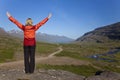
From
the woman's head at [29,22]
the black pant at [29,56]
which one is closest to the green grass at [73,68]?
the black pant at [29,56]

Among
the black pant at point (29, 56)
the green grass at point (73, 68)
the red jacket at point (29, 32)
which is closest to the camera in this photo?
the red jacket at point (29, 32)

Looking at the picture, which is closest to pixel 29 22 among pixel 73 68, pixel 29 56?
pixel 29 56

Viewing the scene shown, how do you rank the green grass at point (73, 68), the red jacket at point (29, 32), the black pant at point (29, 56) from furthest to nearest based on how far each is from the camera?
the green grass at point (73, 68)
the black pant at point (29, 56)
the red jacket at point (29, 32)

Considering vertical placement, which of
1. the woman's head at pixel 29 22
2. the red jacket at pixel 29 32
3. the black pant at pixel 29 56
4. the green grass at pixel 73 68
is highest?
the woman's head at pixel 29 22

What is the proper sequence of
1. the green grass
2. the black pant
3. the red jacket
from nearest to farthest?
1. the red jacket
2. the black pant
3. the green grass

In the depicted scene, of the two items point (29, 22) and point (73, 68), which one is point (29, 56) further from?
point (73, 68)

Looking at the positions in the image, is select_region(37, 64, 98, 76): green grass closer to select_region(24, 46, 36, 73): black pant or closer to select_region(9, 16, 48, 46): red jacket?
select_region(24, 46, 36, 73): black pant

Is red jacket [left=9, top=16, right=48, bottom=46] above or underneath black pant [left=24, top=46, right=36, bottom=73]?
above

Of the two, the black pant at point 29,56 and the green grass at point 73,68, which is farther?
the green grass at point 73,68

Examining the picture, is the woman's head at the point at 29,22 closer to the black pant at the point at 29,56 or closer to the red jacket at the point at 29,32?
the red jacket at the point at 29,32

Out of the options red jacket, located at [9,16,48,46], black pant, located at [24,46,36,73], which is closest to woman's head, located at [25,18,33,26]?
red jacket, located at [9,16,48,46]

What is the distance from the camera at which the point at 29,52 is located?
75.9 feet

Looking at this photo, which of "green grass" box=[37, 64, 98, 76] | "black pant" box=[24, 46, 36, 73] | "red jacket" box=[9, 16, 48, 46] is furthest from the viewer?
"green grass" box=[37, 64, 98, 76]

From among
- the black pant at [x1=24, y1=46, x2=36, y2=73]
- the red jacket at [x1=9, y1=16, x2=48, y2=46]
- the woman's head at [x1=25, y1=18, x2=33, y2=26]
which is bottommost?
the black pant at [x1=24, y1=46, x2=36, y2=73]
